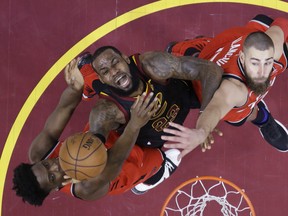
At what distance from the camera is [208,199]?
5406 millimetres

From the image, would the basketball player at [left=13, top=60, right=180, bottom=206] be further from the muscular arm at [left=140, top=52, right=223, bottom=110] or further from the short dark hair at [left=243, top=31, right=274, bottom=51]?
the short dark hair at [left=243, top=31, right=274, bottom=51]

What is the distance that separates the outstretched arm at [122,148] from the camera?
398cm

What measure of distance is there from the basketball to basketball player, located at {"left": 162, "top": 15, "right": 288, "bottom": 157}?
611 mm

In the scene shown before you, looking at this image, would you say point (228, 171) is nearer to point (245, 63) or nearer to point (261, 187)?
point (261, 187)

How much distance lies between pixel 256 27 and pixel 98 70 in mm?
1713

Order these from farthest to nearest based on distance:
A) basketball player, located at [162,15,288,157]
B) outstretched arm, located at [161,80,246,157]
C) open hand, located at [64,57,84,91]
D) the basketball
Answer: open hand, located at [64,57,84,91] < the basketball < basketball player, located at [162,15,288,157] < outstretched arm, located at [161,80,246,157]

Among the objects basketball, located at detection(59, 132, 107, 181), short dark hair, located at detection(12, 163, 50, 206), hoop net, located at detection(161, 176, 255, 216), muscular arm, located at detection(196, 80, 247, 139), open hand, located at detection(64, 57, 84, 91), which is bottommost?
hoop net, located at detection(161, 176, 255, 216)

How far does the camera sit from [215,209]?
5375 mm

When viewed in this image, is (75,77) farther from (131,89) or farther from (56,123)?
(131,89)

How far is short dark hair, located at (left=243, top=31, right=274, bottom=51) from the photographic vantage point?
13.0ft

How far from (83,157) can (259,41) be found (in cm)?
165

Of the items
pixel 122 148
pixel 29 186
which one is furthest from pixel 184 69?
pixel 29 186

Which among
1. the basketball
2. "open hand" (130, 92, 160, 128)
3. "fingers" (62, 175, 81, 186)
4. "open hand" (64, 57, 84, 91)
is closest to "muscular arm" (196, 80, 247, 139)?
"open hand" (130, 92, 160, 128)

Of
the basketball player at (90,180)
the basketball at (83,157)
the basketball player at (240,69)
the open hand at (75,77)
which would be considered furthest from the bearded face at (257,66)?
the open hand at (75,77)
